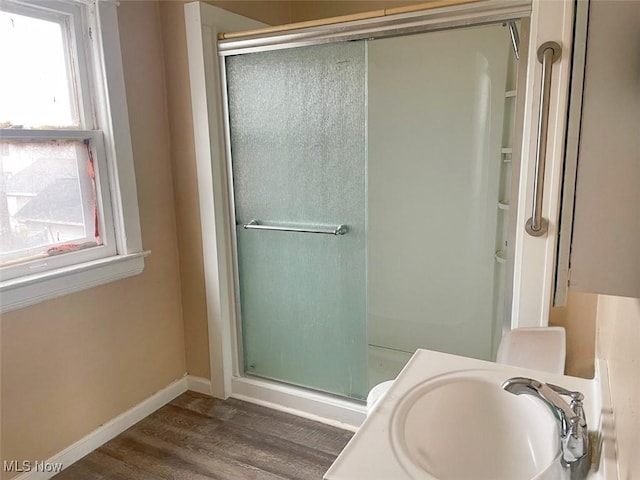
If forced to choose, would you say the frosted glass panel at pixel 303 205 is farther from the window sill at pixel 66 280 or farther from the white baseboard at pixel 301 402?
the window sill at pixel 66 280

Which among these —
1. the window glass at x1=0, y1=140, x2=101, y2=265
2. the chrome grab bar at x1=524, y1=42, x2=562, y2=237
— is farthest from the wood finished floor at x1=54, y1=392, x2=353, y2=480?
the chrome grab bar at x1=524, y1=42, x2=562, y2=237

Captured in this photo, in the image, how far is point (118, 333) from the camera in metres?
2.04

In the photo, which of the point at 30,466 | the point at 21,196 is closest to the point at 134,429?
the point at 30,466

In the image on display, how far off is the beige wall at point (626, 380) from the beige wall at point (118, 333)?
1.78 metres

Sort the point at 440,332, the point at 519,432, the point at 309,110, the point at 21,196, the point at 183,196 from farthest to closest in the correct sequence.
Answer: the point at 440,332
the point at 183,196
the point at 309,110
the point at 21,196
the point at 519,432

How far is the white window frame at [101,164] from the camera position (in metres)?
1.72

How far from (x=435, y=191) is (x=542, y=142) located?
139cm

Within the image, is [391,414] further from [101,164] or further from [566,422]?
[101,164]

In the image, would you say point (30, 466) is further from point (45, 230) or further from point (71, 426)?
point (45, 230)

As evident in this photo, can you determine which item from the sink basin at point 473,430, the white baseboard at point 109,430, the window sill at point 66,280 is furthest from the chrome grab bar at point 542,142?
the white baseboard at point 109,430

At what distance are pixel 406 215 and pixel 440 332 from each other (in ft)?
2.26

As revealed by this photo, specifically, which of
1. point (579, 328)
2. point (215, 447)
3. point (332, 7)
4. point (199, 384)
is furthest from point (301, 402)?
point (332, 7)

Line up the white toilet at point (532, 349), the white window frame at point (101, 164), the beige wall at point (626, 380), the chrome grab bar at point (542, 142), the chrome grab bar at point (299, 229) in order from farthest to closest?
the chrome grab bar at point (299, 229) < the white window frame at point (101, 164) < the white toilet at point (532, 349) < the chrome grab bar at point (542, 142) < the beige wall at point (626, 380)

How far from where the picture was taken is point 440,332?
2678 mm
